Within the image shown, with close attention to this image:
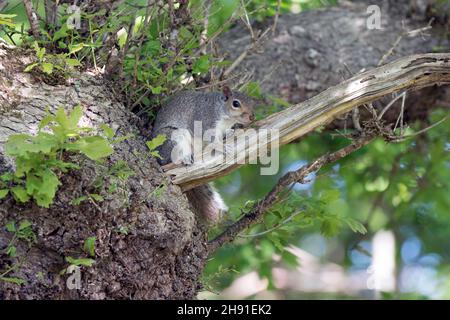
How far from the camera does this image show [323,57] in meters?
4.87

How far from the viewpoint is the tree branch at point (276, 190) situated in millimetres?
3426

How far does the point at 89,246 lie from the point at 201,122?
1.48m

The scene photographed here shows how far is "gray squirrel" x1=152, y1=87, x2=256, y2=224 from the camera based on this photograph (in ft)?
11.9

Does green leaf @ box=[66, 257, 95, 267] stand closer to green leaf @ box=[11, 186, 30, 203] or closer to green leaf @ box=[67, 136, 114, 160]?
green leaf @ box=[11, 186, 30, 203]

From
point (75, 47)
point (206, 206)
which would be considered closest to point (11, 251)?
point (75, 47)

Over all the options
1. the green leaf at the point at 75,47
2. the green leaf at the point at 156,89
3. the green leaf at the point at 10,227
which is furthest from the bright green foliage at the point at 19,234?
the green leaf at the point at 156,89

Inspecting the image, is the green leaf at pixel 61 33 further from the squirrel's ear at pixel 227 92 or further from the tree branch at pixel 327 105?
the squirrel's ear at pixel 227 92

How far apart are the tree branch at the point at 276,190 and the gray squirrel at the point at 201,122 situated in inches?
9.2

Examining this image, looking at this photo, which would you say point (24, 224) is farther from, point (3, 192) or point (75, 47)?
point (75, 47)

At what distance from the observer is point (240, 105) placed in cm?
405

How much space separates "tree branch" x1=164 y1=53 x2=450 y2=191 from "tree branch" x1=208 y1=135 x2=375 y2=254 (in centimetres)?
18
